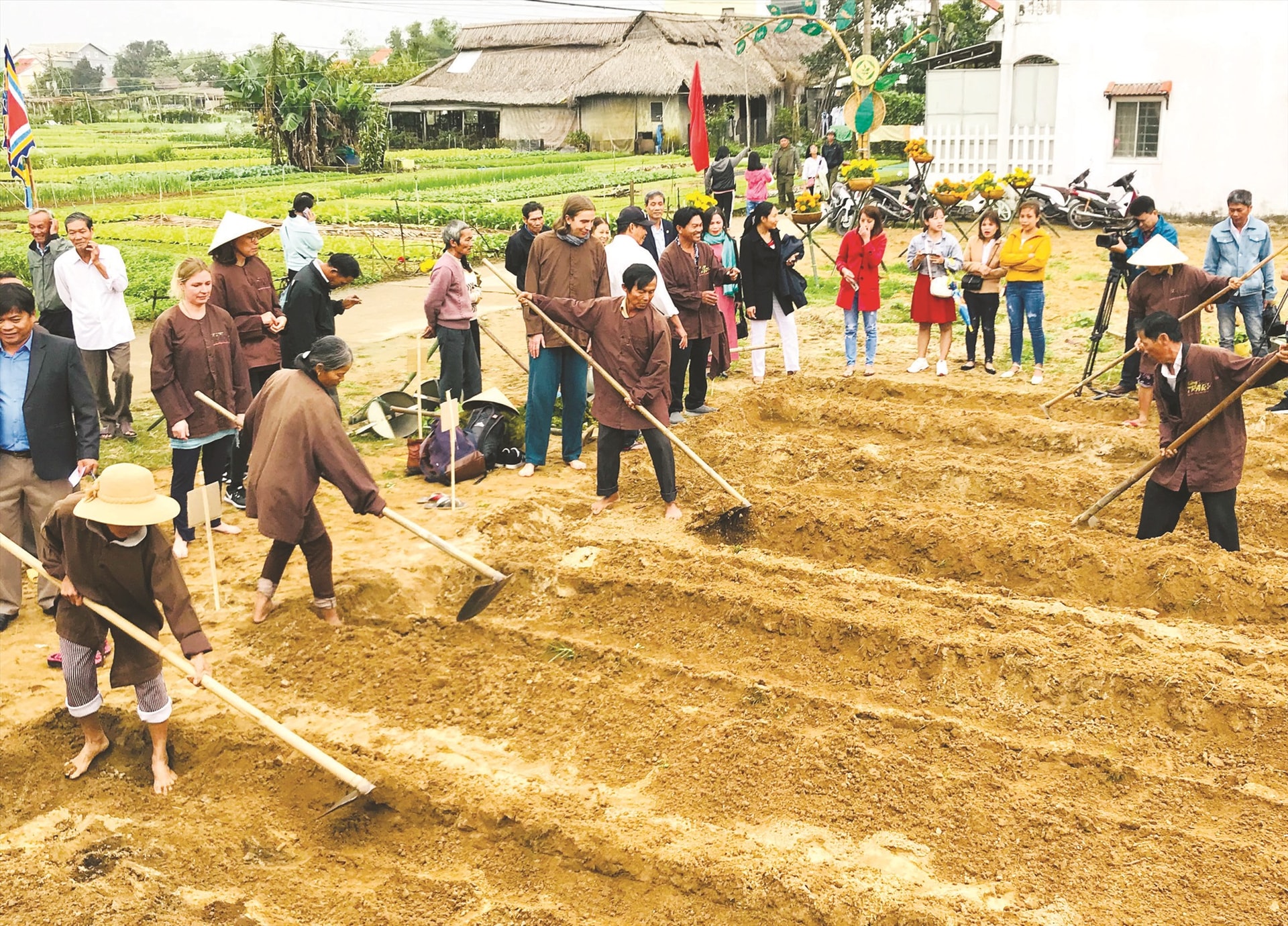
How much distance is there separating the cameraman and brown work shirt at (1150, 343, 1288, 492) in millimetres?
3137

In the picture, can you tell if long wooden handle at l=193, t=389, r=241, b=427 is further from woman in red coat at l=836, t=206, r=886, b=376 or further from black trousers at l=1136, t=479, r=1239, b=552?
woman in red coat at l=836, t=206, r=886, b=376

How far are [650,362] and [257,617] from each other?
9.54ft

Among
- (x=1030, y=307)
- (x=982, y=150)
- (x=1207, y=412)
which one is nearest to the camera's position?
(x=1207, y=412)

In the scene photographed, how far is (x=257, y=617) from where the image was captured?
6.26m

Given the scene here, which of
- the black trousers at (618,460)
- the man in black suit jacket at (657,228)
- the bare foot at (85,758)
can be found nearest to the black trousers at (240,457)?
the black trousers at (618,460)

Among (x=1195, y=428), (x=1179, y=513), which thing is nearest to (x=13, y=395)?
(x=1195, y=428)

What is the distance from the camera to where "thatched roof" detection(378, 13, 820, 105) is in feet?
132

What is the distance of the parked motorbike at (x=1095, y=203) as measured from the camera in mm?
18375

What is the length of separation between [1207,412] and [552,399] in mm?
4424

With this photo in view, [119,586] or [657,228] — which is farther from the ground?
[657,228]

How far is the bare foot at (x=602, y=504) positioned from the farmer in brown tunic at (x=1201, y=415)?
3.46m

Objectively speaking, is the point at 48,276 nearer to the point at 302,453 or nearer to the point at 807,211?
the point at 302,453

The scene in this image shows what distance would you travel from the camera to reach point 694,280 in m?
9.48

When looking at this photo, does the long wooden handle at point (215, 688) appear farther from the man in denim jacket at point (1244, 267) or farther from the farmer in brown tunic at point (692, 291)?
the man in denim jacket at point (1244, 267)
